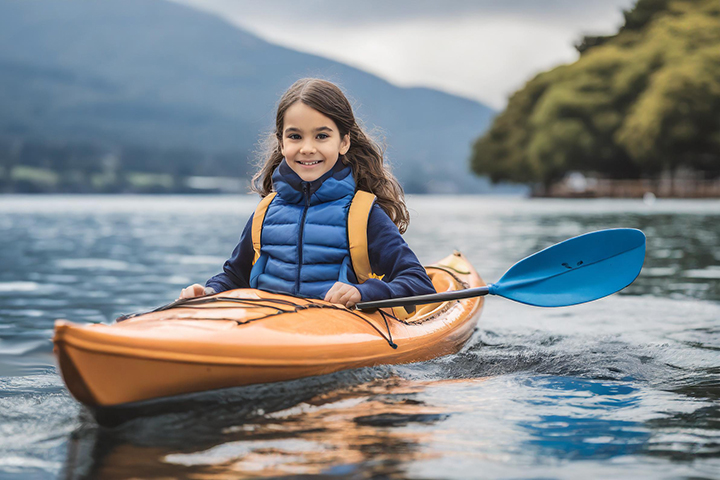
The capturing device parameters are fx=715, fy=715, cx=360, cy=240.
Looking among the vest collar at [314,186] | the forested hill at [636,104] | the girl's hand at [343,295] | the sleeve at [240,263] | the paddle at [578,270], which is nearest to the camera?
the girl's hand at [343,295]

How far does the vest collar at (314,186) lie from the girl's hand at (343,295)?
472 mm

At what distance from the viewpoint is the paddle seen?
4059 mm

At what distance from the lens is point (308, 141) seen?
3.50 metres

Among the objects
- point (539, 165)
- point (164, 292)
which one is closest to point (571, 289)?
point (164, 292)

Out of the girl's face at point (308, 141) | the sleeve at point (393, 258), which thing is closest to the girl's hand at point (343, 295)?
the sleeve at point (393, 258)

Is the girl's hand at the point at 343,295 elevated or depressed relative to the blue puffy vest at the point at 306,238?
depressed

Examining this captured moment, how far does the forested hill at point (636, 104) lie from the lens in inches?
1216

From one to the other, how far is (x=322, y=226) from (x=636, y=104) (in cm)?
3436

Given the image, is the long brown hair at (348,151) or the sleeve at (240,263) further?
the sleeve at (240,263)

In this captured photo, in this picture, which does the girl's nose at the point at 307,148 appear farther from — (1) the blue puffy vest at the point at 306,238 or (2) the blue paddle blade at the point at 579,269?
(2) the blue paddle blade at the point at 579,269

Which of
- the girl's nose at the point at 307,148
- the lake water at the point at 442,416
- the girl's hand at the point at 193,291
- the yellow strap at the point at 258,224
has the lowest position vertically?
the lake water at the point at 442,416

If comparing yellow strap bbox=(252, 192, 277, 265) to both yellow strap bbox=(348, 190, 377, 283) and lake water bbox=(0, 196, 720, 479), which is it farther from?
lake water bbox=(0, 196, 720, 479)

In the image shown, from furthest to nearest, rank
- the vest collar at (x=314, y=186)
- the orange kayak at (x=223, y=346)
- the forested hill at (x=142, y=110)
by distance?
the forested hill at (x=142, y=110), the vest collar at (x=314, y=186), the orange kayak at (x=223, y=346)

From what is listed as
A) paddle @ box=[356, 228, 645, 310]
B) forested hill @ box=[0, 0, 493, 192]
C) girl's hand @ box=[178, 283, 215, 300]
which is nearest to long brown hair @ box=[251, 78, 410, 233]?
paddle @ box=[356, 228, 645, 310]
